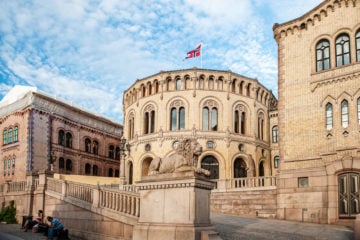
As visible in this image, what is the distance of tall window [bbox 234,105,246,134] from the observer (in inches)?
1725

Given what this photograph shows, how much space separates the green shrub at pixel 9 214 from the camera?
Result: 24.2 meters

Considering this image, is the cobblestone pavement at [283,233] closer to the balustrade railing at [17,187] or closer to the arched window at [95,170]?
the balustrade railing at [17,187]

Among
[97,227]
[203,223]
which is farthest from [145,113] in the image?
[203,223]

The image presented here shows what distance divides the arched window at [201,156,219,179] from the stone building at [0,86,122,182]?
14793mm

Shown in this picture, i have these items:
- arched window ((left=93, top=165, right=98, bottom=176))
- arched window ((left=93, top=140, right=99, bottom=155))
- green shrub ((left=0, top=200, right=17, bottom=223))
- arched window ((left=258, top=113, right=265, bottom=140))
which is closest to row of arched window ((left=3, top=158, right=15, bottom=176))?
arched window ((left=93, top=165, right=98, bottom=176))

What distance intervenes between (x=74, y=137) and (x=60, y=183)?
28723 millimetres

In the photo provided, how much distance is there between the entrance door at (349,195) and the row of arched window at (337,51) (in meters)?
6.28

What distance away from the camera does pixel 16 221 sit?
78.9ft

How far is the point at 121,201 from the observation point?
14.5 metres

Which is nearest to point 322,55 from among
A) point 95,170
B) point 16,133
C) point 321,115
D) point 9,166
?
point 321,115

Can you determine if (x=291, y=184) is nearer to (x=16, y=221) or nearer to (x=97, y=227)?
(x=97, y=227)

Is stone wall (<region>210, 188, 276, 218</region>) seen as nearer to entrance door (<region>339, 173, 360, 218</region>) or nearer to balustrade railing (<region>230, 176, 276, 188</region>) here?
balustrade railing (<region>230, 176, 276, 188</region>)

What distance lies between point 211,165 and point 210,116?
509 centimetres

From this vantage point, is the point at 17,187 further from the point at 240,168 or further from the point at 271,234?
the point at 240,168
